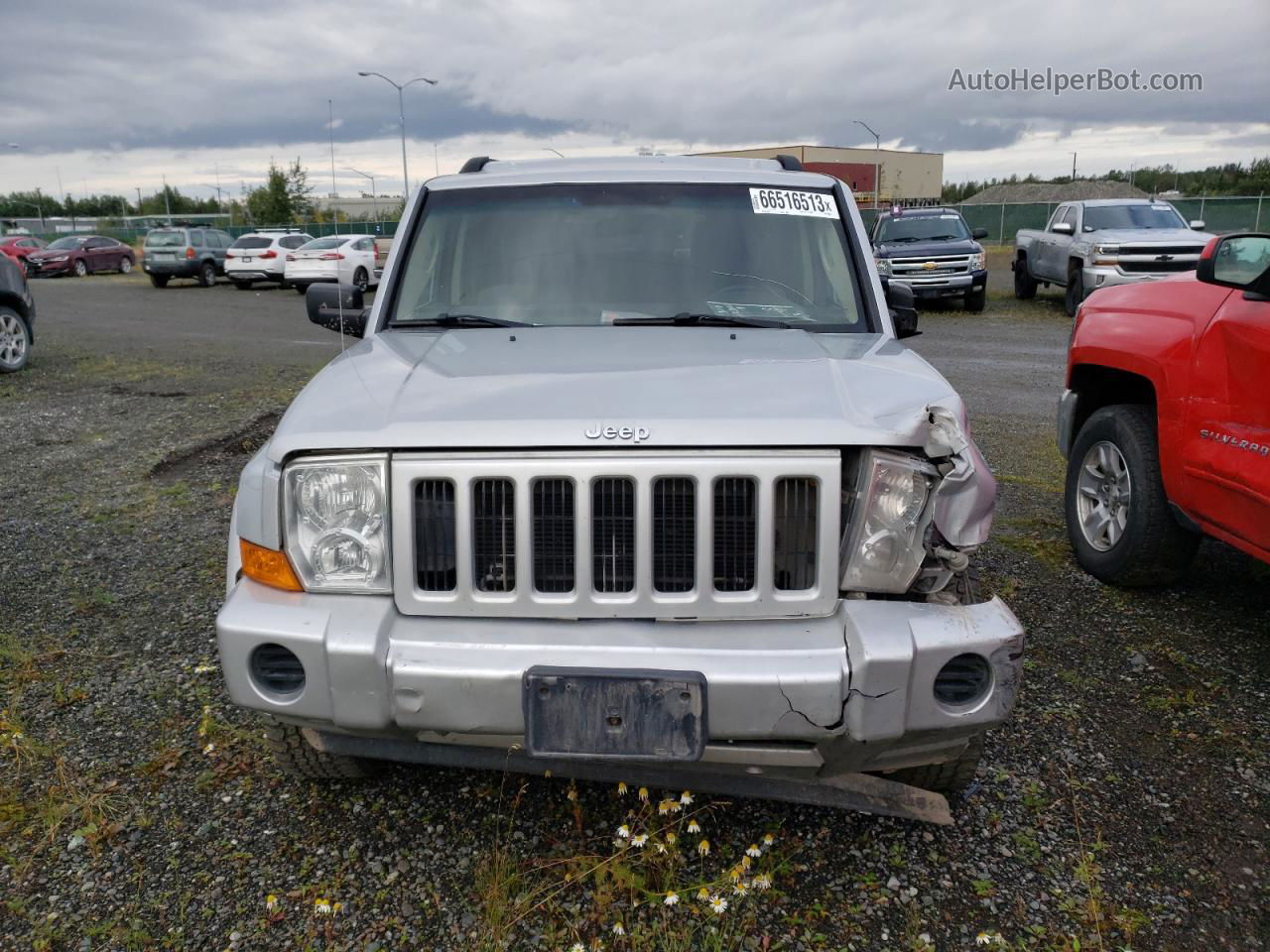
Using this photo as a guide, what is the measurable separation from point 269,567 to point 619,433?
0.97 m

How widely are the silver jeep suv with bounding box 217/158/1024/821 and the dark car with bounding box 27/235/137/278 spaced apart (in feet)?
112

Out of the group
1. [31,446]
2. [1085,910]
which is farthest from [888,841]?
[31,446]

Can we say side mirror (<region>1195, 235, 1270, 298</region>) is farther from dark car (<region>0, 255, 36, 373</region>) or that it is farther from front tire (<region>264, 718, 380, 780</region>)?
dark car (<region>0, 255, 36, 373</region>)

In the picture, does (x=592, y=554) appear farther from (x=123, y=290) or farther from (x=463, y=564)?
(x=123, y=290)

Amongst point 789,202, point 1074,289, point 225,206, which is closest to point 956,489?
point 789,202

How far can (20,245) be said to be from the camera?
32.7m

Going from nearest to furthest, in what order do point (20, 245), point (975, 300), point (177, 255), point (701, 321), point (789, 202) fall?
point (701, 321)
point (789, 202)
point (975, 300)
point (177, 255)
point (20, 245)

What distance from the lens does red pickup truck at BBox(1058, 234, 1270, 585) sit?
3.71 m

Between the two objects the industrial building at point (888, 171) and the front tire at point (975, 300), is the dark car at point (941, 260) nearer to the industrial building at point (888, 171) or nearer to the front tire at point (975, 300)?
the front tire at point (975, 300)

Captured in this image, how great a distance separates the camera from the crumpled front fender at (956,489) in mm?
2502

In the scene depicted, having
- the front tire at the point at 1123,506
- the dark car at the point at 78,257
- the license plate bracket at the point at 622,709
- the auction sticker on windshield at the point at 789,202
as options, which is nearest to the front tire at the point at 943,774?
the license plate bracket at the point at 622,709

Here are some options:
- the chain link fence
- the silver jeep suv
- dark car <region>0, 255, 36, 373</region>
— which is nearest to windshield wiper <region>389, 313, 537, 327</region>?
the silver jeep suv

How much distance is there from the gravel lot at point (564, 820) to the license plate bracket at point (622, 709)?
0.54 m

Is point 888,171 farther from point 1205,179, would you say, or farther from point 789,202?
point 789,202
